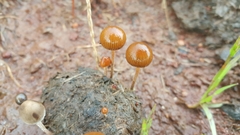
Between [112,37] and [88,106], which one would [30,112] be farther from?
[112,37]

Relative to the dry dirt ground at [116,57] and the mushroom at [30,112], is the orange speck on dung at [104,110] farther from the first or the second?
the dry dirt ground at [116,57]

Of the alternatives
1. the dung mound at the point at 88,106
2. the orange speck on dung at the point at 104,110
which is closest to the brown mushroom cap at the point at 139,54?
the dung mound at the point at 88,106

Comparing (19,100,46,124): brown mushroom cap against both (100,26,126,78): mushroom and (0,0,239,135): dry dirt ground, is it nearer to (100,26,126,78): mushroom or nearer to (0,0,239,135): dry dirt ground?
(0,0,239,135): dry dirt ground

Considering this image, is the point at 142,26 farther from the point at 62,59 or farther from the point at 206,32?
the point at 62,59

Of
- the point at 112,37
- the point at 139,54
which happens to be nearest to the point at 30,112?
the point at 112,37

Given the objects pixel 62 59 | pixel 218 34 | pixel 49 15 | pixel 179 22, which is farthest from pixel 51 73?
pixel 218 34
